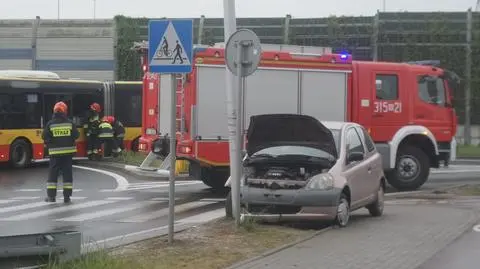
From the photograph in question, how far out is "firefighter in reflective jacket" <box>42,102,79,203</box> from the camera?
48.5 feet

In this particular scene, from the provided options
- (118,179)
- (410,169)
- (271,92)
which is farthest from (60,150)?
(410,169)

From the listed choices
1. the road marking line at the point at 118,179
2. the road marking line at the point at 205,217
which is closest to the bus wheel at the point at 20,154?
the road marking line at the point at 118,179

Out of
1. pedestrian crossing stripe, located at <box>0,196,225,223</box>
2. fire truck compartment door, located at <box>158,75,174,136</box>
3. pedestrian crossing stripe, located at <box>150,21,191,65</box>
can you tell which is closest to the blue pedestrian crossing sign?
pedestrian crossing stripe, located at <box>150,21,191,65</box>

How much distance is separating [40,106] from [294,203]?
14.4 m

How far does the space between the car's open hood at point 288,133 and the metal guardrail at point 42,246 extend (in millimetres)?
4955

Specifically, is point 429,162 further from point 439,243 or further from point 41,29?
point 41,29

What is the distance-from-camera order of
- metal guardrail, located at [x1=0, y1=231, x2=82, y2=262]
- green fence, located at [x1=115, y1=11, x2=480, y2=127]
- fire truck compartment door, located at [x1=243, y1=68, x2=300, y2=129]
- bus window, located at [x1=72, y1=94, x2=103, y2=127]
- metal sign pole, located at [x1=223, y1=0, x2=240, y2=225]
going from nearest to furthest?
metal guardrail, located at [x1=0, y1=231, x2=82, y2=262] → metal sign pole, located at [x1=223, y1=0, x2=240, y2=225] → fire truck compartment door, located at [x1=243, y1=68, x2=300, y2=129] → bus window, located at [x1=72, y1=94, x2=103, y2=127] → green fence, located at [x1=115, y1=11, x2=480, y2=127]

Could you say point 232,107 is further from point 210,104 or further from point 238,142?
point 210,104

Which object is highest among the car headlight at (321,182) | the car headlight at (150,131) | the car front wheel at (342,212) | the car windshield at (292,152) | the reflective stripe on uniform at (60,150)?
the car headlight at (150,131)

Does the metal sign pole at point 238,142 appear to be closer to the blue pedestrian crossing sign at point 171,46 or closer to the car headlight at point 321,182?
the car headlight at point 321,182

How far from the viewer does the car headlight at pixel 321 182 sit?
10797 millimetres

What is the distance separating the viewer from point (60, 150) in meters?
14.9

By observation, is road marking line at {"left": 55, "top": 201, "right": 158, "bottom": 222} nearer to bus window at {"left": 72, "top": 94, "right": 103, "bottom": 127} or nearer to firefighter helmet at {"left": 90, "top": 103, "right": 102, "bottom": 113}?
firefighter helmet at {"left": 90, "top": 103, "right": 102, "bottom": 113}

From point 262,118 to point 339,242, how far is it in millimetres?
2968
